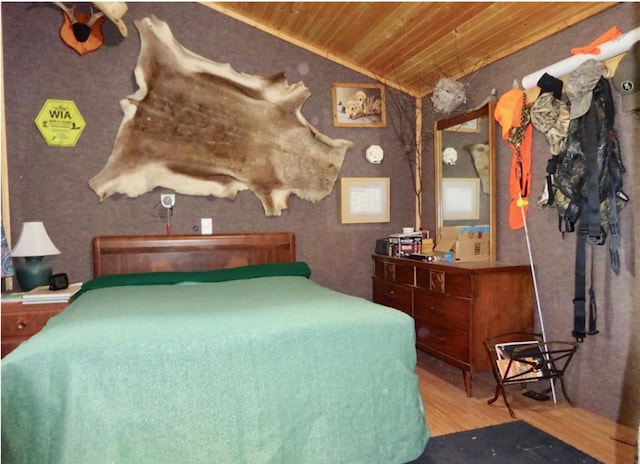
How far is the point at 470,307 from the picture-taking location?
8.84ft

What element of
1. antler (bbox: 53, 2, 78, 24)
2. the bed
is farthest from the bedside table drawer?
antler (bbox: 53, 2, 78, 24)

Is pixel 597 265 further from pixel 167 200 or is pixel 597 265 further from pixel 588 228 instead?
pixel 167 200

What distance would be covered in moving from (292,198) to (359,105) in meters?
1.05

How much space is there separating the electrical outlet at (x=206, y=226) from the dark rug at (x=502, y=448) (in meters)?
2.26

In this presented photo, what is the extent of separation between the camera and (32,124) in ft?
10.4

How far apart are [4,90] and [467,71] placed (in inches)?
138

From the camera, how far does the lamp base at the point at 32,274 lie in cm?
298

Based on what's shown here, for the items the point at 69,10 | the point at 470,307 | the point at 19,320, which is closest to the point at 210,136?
the point at 69,10

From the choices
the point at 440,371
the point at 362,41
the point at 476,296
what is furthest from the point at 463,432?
the point at 362,41

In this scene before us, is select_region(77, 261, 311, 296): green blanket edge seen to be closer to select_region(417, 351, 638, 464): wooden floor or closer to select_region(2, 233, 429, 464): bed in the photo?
select_region(2, 233, 429, 464): bed

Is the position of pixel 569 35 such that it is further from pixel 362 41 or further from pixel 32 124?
pixel 32 124

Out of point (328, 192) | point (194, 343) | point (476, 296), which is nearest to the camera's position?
point (194, 343)

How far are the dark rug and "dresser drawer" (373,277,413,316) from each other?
1.17 metres

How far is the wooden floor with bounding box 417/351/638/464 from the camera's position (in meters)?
2.11
